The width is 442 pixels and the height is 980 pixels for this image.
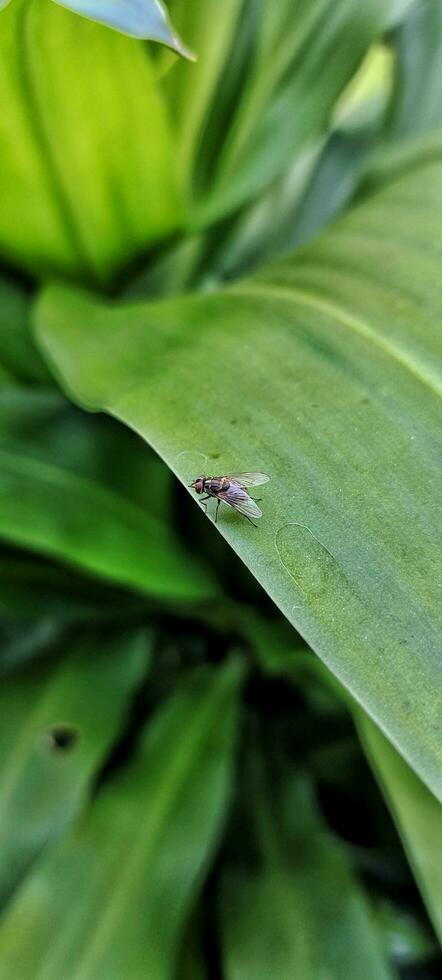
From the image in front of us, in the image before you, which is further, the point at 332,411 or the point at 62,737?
the point at 62,737

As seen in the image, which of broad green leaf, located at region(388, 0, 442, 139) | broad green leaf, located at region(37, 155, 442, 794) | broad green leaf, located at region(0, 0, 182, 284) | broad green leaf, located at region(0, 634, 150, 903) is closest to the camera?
broad green leaf, located at region(37, 155, 442, 794)

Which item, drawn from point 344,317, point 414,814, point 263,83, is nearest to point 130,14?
point 344,317

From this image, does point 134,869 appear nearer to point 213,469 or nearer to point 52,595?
point 52,595

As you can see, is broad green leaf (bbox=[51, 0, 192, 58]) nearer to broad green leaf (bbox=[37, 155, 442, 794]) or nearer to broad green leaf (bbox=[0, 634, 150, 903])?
broad green leaf (bbox=[37, 155, 442, 794])

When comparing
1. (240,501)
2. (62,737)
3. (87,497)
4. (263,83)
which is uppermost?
(263,83)

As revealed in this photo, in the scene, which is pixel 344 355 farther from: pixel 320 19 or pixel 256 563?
pixel 320 19

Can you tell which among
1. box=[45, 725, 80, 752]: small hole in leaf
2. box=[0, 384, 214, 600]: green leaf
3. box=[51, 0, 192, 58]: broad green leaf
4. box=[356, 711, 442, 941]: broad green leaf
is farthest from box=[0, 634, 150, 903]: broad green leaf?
box=[51, 0, 192, 58]: broad green leaf

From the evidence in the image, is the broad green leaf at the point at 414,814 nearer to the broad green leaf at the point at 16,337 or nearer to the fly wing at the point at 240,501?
the fly wing at the point at 240,501
